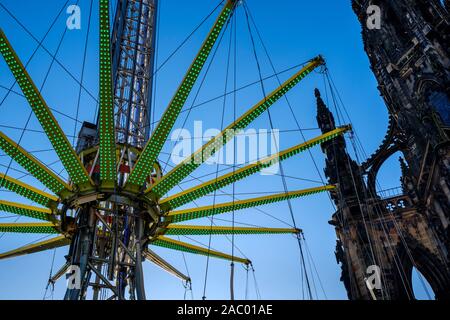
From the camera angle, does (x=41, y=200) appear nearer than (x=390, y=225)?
Yes

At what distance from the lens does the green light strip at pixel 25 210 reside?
13.7 m

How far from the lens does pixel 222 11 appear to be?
36.5 ft

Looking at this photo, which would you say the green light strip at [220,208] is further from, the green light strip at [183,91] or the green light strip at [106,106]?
the green light strip at [183,91]

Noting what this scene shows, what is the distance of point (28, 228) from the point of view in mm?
15945

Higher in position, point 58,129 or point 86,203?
point 58,129

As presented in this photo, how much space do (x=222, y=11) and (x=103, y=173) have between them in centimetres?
616

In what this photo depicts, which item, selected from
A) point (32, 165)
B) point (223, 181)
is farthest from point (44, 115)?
point (223, 181)

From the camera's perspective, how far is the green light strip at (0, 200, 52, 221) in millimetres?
13744

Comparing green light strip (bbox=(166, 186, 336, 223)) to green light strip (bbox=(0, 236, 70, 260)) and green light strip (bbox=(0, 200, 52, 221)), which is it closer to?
green light strip (bbox=(0, 200, 52, 221))
